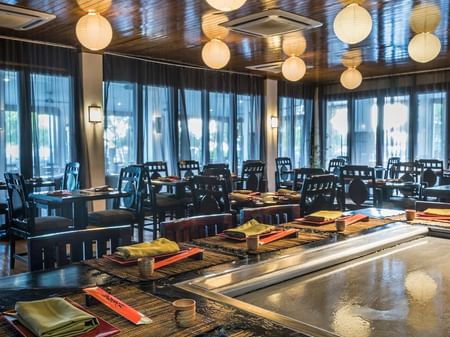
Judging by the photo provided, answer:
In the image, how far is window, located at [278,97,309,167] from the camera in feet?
31.9

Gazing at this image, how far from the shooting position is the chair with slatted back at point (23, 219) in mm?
4188

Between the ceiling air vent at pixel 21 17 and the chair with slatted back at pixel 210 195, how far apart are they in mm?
2312

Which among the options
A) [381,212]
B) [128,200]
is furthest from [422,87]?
[381,212]

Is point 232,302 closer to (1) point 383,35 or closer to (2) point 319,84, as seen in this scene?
(1) point 383,35

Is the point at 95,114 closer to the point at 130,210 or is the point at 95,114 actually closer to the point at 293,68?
the point at 130,210

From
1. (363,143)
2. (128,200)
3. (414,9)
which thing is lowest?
(128,200)

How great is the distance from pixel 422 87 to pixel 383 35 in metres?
3.45

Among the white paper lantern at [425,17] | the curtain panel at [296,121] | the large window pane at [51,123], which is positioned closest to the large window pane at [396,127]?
the curtain panel at [296,121]

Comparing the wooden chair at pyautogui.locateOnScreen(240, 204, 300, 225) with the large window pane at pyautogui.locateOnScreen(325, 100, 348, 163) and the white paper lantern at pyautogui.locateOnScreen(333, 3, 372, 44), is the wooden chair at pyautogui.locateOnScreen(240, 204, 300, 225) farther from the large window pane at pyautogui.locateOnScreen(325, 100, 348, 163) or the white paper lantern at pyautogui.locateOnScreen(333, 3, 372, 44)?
the large window pane at pyautogui.locateOnScreen(325, 100, 348, 163)

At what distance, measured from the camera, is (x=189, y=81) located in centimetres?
795

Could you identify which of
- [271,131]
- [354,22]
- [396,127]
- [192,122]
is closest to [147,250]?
[354,22]

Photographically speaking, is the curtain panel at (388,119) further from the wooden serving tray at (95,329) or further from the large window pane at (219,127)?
the wooden serving tray at (95,329)

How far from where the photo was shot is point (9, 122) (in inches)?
237

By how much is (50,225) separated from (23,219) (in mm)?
247
